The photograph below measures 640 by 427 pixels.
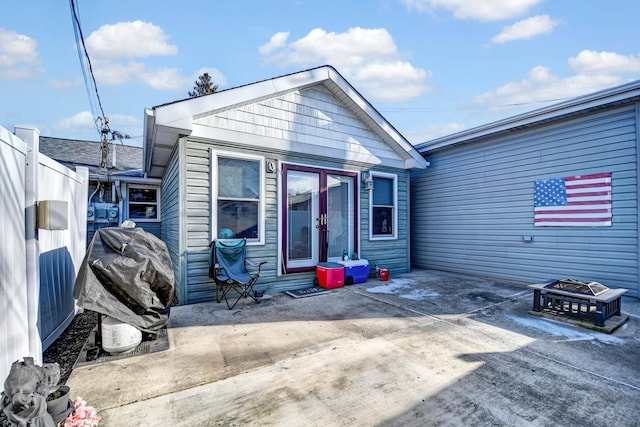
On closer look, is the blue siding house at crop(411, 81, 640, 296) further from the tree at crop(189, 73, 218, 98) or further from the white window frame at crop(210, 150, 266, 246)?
the tree at crop(189, 73, 218, 98)

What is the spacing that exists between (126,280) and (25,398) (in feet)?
4.91

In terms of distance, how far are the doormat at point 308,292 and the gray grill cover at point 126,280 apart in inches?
88.2

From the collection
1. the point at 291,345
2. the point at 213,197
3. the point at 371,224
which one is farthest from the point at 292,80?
the point at 291,345

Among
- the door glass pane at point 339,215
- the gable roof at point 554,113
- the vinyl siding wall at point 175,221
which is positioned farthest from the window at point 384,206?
the vinyl siding wall at point 175,221

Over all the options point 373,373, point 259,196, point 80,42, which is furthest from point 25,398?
point 80,42

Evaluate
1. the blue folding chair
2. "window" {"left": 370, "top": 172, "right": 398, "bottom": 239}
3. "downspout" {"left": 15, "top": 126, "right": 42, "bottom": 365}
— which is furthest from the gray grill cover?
"window" {"left": 370, "top": 172, "right": 398, "bottom": 239}

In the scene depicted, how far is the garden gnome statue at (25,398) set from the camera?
1327 millimetres

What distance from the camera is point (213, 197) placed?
4.62 m

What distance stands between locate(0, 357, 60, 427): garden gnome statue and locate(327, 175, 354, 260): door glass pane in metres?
4.69

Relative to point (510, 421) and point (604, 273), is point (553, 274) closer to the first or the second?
point (604, 273)

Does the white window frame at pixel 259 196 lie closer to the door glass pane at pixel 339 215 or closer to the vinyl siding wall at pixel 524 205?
the door glass pane at pixel 339 215

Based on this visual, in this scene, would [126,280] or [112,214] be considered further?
[112,214]

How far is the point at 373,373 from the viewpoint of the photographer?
2426 mm

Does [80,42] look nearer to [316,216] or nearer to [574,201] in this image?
[316,216]
